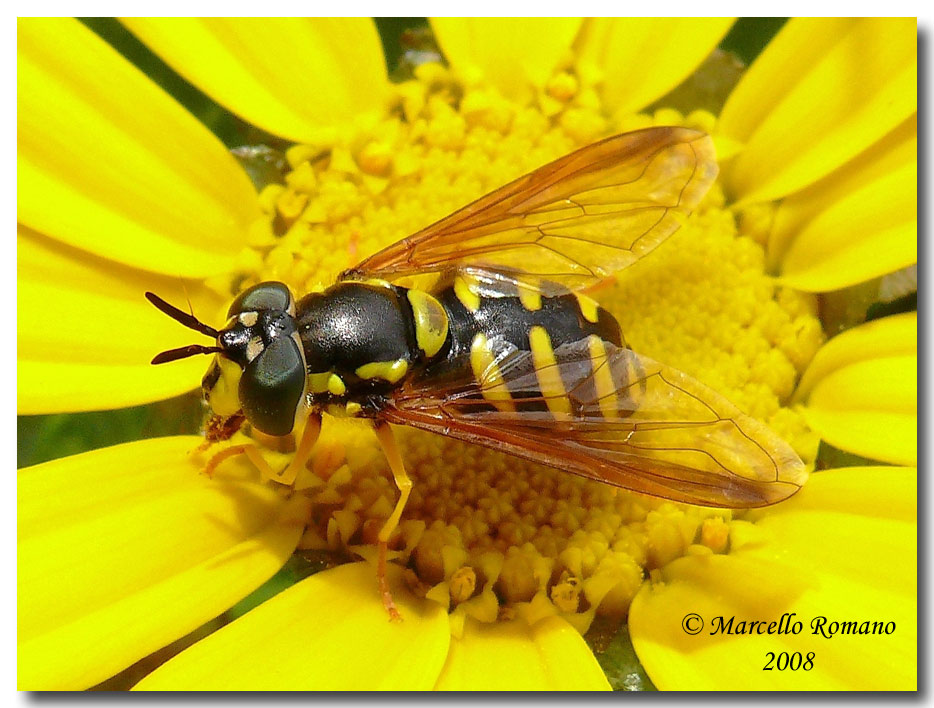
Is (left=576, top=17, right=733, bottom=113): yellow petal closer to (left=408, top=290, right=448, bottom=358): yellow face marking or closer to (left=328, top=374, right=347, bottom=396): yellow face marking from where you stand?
(left=408, top=290, right=448, bottom=358): yellow face marking

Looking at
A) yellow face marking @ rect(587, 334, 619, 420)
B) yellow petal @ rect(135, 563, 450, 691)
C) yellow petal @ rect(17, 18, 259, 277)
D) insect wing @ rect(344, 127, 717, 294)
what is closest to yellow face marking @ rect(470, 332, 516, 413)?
yellow face marking @ rect(587, 334, 619, 420)

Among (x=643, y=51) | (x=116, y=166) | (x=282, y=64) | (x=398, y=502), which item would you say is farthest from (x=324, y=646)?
(x=643, y=51)

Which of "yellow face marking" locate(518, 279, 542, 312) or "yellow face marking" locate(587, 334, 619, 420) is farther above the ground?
"yellow face marking" locate(518, 279, 542, 312)

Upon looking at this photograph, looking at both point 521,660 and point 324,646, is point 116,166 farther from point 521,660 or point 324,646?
point 521,660

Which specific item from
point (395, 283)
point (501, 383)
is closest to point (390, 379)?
point (501, 383)

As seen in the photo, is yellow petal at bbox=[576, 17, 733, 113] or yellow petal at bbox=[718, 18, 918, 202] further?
yellow petal at bbox=[576, 17, 733, 113]

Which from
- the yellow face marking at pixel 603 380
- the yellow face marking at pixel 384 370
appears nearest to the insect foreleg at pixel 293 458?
the yellow face marking at pixel 384 370

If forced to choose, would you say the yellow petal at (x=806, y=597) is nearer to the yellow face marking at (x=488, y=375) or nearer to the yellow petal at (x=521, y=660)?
the yellow petal at (x=521, y=660)
